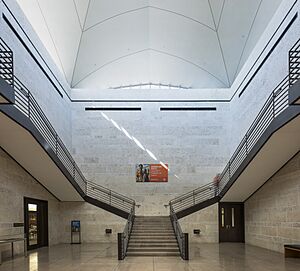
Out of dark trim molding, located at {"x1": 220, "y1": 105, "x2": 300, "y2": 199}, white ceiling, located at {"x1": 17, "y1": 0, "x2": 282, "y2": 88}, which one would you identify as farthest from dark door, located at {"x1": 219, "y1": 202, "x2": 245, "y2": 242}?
white ceiling, located at {"x1": 17, "y1": 0, "x2": 282, "y2": 88}

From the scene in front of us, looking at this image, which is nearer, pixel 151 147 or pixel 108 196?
pixel 108 196

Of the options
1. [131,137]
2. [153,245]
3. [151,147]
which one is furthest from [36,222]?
[151,147]

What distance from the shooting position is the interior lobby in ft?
44.4

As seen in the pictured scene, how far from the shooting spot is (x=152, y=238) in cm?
1647

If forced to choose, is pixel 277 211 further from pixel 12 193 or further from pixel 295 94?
pixel 12 193

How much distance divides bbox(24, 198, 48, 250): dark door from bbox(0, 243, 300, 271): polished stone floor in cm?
199

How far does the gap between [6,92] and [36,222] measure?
10.00 meters

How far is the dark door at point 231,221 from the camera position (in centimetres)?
2000

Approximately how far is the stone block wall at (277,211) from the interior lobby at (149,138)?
0.27 ft

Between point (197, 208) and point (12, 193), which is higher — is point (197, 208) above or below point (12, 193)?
below

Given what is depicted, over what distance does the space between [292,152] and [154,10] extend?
11946 mm

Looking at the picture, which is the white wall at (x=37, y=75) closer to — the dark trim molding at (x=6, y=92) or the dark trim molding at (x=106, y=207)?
the dark trim molding at (x=106, y=207)

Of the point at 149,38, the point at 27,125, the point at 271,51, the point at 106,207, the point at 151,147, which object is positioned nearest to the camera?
the point at 27,125

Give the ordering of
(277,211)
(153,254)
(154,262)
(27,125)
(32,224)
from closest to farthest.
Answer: (154,262), (27,125), (153,254), (277,211), (32,224)
